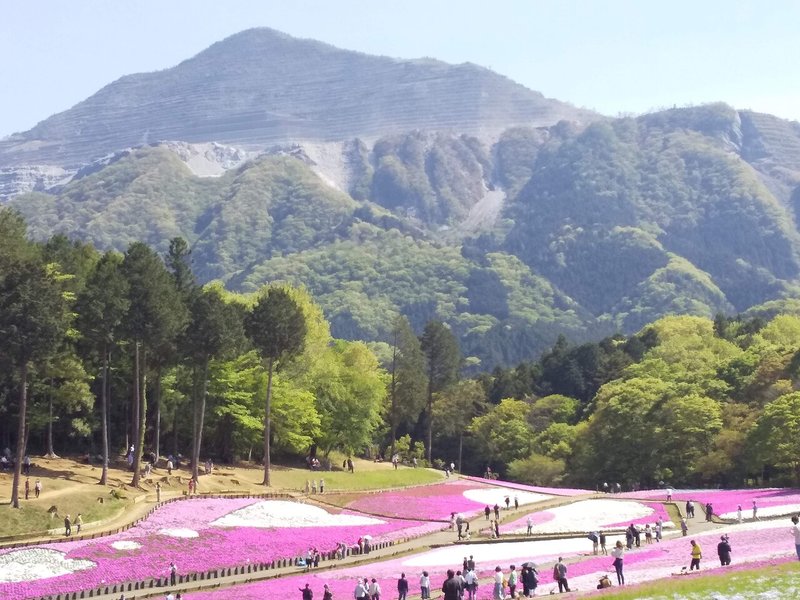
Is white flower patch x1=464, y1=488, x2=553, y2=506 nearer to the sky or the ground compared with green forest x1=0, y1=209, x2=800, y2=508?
nearer to the ground

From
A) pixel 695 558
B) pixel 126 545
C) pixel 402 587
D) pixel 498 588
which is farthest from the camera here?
pixel 126 545

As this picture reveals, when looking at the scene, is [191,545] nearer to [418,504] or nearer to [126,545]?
[126,545]

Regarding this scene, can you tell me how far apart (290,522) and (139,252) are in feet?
81.8

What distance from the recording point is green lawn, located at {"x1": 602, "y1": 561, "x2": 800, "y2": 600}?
35281mm

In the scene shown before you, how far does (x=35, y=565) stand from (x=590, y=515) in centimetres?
4161

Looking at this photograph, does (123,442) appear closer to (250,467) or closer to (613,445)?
(250,467)

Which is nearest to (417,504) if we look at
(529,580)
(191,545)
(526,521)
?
(526,521)

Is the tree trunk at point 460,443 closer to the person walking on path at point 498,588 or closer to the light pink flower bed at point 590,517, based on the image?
the light pink flower bed at point 590,517

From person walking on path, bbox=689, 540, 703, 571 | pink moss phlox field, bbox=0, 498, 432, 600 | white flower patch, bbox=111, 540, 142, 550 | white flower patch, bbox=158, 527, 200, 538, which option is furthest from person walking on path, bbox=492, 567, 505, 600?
white flower patch, bbox=158, 527, 200, 538

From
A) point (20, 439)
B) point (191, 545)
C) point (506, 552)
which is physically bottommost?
point (506, 552)

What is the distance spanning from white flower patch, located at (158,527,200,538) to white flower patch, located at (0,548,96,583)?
27.7 feet

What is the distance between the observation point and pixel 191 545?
5950 cm

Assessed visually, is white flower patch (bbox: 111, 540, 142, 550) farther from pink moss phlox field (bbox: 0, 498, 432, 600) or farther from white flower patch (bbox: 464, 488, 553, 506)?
white flower patch (bbox: 464, 488, 553, 506)

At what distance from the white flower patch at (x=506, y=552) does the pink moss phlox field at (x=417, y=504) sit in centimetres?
1468
